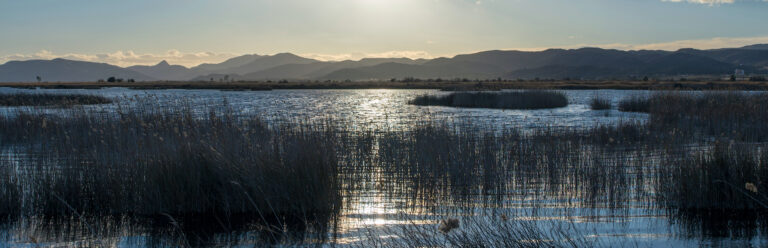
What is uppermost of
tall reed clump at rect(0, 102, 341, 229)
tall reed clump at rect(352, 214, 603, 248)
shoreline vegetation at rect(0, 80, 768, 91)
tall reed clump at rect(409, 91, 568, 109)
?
shoreline vegetation at rect(0, 80, 768, 91)

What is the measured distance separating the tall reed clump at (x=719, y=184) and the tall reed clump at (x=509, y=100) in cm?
2282

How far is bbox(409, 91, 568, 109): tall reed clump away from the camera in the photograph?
98.4 ft

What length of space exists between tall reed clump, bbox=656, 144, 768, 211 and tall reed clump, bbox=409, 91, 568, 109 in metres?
A: 22.8

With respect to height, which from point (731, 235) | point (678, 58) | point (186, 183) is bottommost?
point (731, 235)

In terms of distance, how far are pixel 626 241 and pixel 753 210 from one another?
8.36 feet

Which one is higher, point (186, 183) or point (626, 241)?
→ point (186, 183)

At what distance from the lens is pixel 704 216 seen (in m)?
6.39

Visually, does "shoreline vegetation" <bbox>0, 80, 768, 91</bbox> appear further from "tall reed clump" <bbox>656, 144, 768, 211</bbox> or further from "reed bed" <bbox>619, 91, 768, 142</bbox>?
"tall reed clump" <bbox>656, 144, 768, 211</bbox>

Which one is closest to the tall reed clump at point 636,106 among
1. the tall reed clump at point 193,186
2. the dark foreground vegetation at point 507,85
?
the dark foreground vegetation at point 507,85

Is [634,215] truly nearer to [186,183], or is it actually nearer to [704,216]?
[704,216]

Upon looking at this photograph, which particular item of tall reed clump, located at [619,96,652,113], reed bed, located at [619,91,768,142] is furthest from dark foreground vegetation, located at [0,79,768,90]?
reed bed, located at [619,91,768,142]

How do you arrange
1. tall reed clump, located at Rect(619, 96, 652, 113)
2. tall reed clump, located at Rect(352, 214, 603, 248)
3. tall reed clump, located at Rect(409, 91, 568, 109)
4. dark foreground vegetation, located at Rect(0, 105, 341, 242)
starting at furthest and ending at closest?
tall reed clump, located at Rect(409, 91, 568, 109), tall reed clump, located at Rect(619, 96, 652, 113), dark foreground vegetation, located at Rect(0, 105, 341, 242), tall reed clump, located at Rect(352, 214, 603, 248)

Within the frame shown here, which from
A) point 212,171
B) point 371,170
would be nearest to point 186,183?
point 212,171

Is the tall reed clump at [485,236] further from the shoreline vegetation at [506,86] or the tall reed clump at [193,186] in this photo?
the shoreline vegetation at [506,86]
